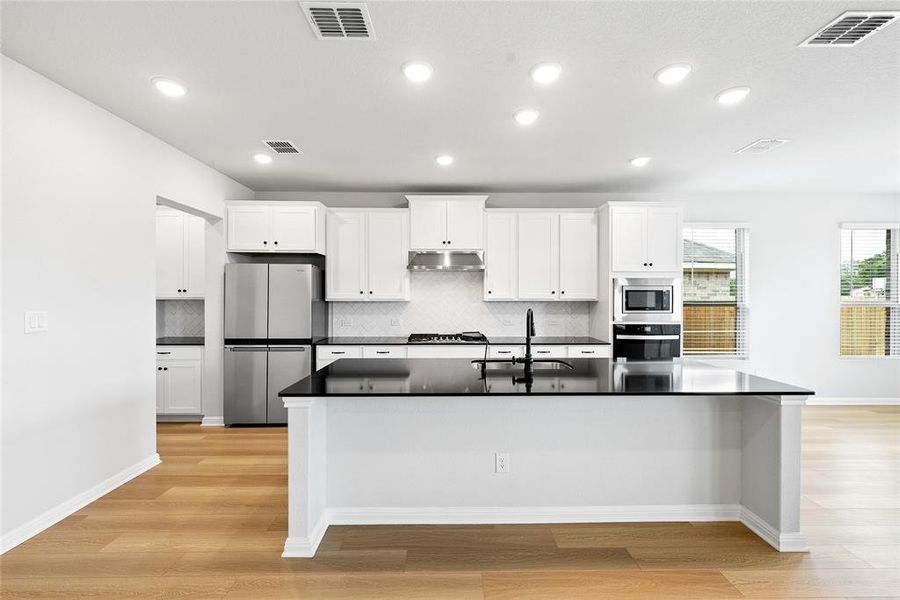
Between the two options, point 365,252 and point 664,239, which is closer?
point 664,239

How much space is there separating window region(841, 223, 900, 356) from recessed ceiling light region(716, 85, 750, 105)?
4211mm

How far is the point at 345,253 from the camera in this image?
17.7 ft

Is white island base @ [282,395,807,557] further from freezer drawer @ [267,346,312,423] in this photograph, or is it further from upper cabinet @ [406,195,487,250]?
upper cabinet @ [406,195,487,250]

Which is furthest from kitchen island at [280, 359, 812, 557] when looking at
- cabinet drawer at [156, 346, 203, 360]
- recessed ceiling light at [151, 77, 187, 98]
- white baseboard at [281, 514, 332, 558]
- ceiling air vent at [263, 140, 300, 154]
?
cabinet drawer at [156, 346, 203, 360]

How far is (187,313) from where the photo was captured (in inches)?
221

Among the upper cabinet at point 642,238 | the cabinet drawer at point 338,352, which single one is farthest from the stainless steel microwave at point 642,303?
the cabinet drawer at point 338,352

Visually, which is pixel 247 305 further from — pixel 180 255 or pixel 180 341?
pixel 180 255

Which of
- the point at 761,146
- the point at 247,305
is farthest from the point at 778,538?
the point at 247,305

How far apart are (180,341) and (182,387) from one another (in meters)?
0.49

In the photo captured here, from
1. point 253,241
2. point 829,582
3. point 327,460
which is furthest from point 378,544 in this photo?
point 253,241

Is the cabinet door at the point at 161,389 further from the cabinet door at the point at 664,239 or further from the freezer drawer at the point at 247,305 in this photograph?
the cabinet door at the point at 664,239

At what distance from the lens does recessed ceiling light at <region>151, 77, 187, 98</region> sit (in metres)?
2.84

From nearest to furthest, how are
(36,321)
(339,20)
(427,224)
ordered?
(339,20), (36,321), (427,224)

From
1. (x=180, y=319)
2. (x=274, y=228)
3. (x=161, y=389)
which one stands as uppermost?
(x=274, y=228)
